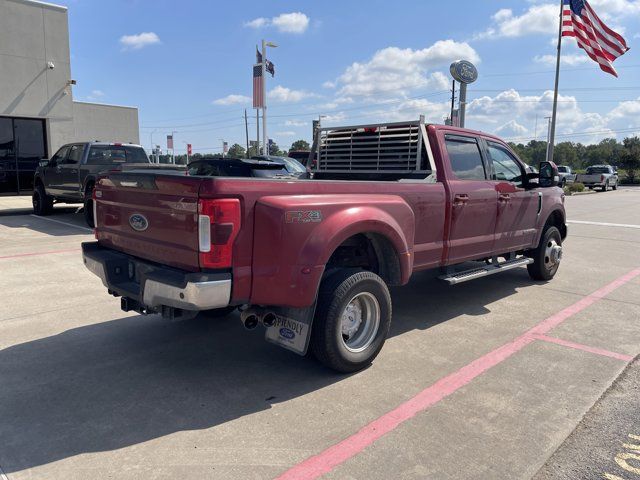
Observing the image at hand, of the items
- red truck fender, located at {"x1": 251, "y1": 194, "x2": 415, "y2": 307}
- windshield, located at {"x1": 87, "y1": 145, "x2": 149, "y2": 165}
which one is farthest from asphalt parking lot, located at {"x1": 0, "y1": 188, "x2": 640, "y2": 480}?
windshield, located at {"x1": 87, "y1": 145, "x2": 149, "y2": 165}

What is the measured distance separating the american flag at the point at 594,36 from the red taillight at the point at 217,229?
53.6 ft

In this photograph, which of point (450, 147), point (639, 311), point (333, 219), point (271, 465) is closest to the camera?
point (271, 465)

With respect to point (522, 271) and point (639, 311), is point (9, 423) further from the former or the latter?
point (522, 271)

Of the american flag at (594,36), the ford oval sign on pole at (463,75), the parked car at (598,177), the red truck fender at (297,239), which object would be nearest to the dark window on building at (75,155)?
the red truck fender at (297,239)

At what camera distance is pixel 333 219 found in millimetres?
3633

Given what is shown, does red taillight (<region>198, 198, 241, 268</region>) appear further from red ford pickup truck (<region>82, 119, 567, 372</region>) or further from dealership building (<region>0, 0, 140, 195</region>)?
dealership building (<region>0, 0, 140, 195</region>)

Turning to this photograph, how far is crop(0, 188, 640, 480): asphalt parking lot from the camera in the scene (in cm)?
281

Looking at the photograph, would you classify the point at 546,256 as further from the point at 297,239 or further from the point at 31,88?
the point at 31,88

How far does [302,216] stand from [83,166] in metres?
10.1

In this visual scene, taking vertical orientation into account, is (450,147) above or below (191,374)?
above

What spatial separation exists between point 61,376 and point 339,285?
7.39 ft

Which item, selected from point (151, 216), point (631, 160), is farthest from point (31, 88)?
point (631, 160)

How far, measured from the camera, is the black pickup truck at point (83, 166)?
11.6 meters

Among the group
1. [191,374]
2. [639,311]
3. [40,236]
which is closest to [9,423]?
[191,374]
